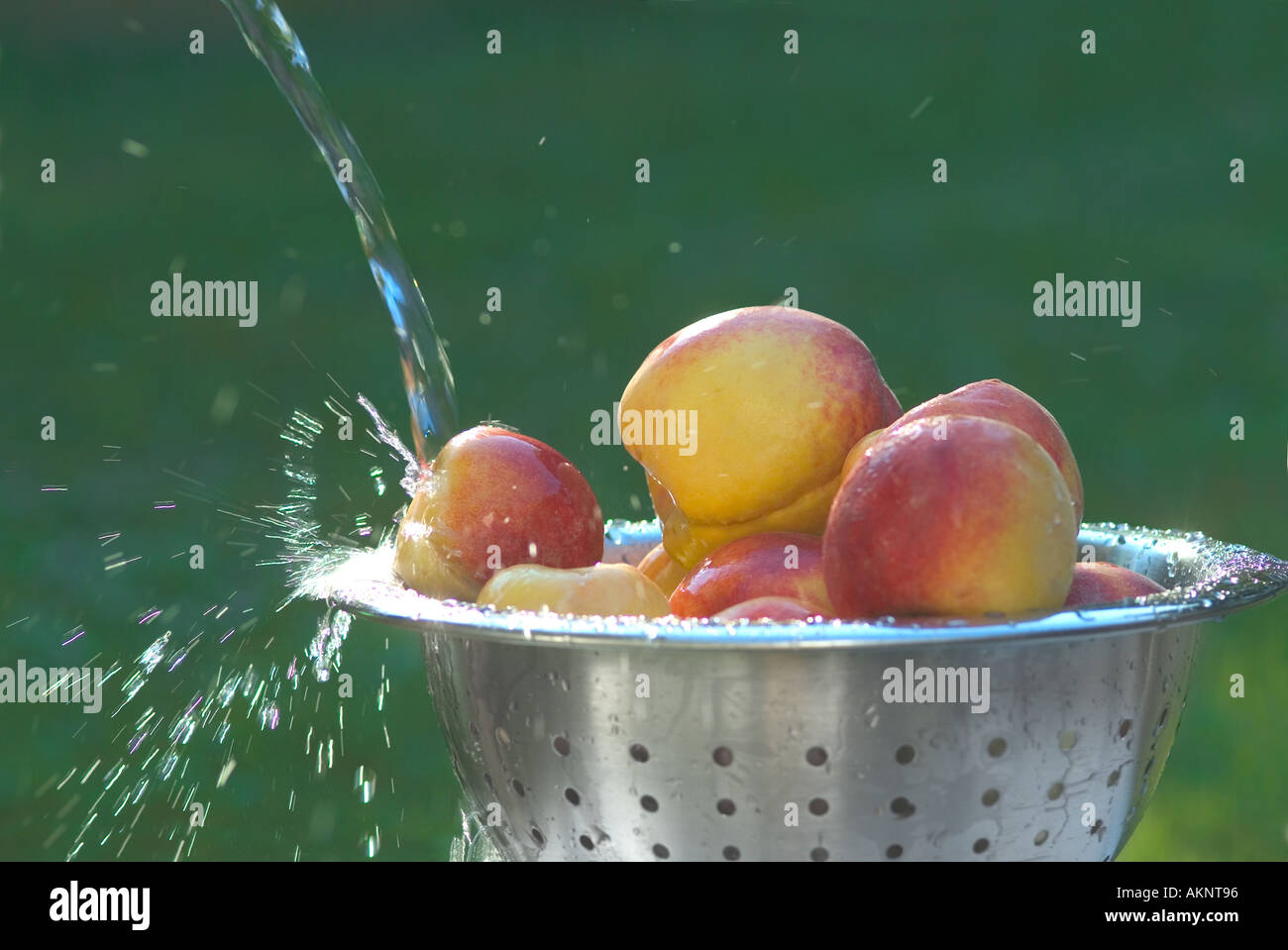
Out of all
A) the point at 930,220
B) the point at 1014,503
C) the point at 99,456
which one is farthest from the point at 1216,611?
Result: the point at 930,220

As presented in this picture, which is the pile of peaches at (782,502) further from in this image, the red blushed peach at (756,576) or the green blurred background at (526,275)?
the green blurred background at (526,275)

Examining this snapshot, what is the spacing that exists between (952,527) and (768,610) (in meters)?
0.13

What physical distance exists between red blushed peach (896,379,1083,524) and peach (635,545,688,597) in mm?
238

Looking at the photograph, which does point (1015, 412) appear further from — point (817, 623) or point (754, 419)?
point (817, 623)

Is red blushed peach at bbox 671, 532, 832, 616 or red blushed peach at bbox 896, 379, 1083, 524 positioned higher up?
red blushed peach at bbox 896, 379, 1083, 524

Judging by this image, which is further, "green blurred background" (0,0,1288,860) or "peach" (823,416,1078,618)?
"green blurred background" (0,0,1288,860)

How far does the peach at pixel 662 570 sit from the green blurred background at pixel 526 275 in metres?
0.38

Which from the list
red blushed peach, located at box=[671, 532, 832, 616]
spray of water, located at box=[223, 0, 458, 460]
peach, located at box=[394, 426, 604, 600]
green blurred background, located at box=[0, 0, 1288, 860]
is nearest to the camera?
red blushed peach, located at box=[671, 532, 832, 616]

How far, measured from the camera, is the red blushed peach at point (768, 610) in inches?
32.5

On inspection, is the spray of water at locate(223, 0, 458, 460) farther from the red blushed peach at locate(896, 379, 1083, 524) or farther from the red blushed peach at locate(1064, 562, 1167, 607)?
the red blushed peach at locate(1064, 562, 1167, 607)

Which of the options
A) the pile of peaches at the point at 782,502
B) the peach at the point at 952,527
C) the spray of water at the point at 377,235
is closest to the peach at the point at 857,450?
the pile of peaches at the point at 782,502

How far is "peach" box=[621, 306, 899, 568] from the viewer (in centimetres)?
104

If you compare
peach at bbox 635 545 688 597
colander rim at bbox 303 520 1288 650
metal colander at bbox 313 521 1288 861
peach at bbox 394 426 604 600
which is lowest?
metal colander at bbox 313 521 1288 861


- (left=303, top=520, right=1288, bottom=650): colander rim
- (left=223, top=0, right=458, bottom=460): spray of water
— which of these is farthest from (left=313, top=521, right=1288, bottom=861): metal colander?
(left=223, top=0, right=458, bottom=460): spray of water
